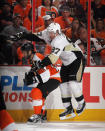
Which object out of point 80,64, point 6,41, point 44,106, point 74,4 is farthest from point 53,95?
point 74,4

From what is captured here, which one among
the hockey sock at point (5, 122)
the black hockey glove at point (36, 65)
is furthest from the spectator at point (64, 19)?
Result: the hockey sock at point (5, 122)

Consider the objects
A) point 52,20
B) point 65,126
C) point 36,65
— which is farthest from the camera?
point 52,20

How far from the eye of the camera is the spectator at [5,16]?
4.96 metres

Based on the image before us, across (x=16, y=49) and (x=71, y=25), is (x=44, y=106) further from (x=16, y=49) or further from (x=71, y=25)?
(x=71, y=25)

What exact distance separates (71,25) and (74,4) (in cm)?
30

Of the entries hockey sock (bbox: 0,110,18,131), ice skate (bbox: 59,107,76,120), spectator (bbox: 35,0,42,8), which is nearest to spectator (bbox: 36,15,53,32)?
spectator (bbox: 35,0,42,8)

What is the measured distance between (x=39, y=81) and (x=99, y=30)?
3.75 feet

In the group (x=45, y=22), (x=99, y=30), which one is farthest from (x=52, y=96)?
(x=99, y=30)

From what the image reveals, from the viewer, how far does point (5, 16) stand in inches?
195

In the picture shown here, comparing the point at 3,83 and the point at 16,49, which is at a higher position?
the point at 16,49

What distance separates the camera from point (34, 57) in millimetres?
4969

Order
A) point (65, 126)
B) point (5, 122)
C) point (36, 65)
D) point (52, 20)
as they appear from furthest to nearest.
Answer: point (52, 20), point (36, 65), point (65, 126), point (5, 122)

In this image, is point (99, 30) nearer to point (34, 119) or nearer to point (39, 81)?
point (39, 81)

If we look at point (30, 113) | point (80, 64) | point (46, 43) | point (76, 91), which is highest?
point (46, 43)
